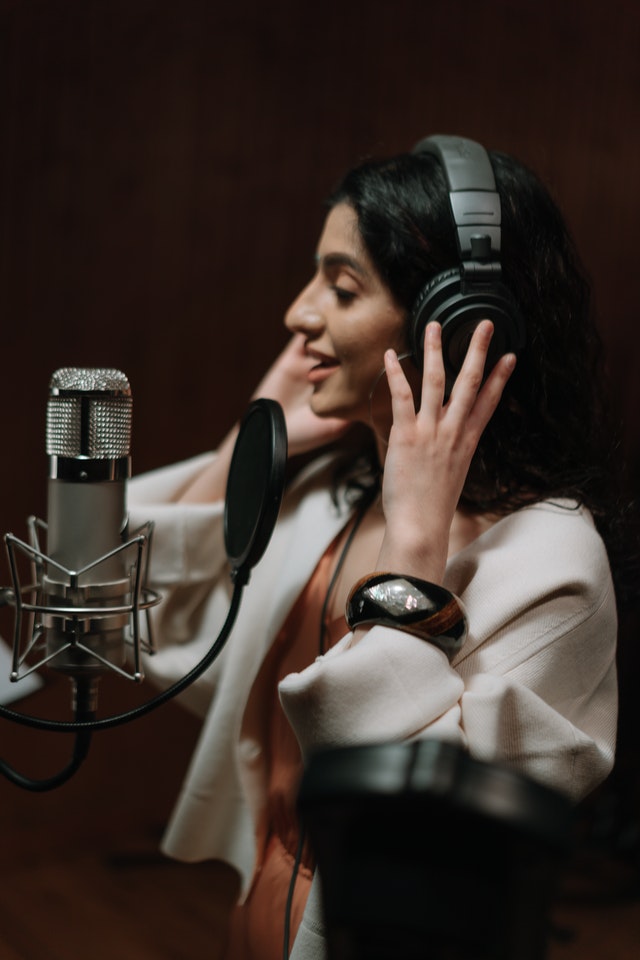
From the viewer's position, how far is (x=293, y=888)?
0.95 m

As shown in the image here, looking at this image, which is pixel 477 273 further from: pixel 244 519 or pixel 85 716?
pixel 85 716

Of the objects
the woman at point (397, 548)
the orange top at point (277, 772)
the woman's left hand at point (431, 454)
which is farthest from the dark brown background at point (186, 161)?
the woman's left hand at point (431, 454)

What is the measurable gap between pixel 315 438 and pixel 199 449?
78 cm

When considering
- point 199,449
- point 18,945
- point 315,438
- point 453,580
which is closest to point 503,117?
point 199,449

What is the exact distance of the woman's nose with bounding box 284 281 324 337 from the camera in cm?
100

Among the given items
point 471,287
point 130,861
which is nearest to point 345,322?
point 471,287

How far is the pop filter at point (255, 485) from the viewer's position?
2.49 ft

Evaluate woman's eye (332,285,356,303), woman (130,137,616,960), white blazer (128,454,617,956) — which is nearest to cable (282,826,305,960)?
woman (130,137,616,960)

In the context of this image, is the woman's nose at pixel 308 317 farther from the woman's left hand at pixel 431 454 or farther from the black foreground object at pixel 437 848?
the black foreground object at pixel 437 848

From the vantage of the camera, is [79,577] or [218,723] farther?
[218,723]

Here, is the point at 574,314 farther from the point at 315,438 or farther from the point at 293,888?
the point at 293,888

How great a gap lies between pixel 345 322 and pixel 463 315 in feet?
0.58

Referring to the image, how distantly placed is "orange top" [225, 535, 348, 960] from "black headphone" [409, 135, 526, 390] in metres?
0.34

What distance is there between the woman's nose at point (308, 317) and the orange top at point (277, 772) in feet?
0.89
